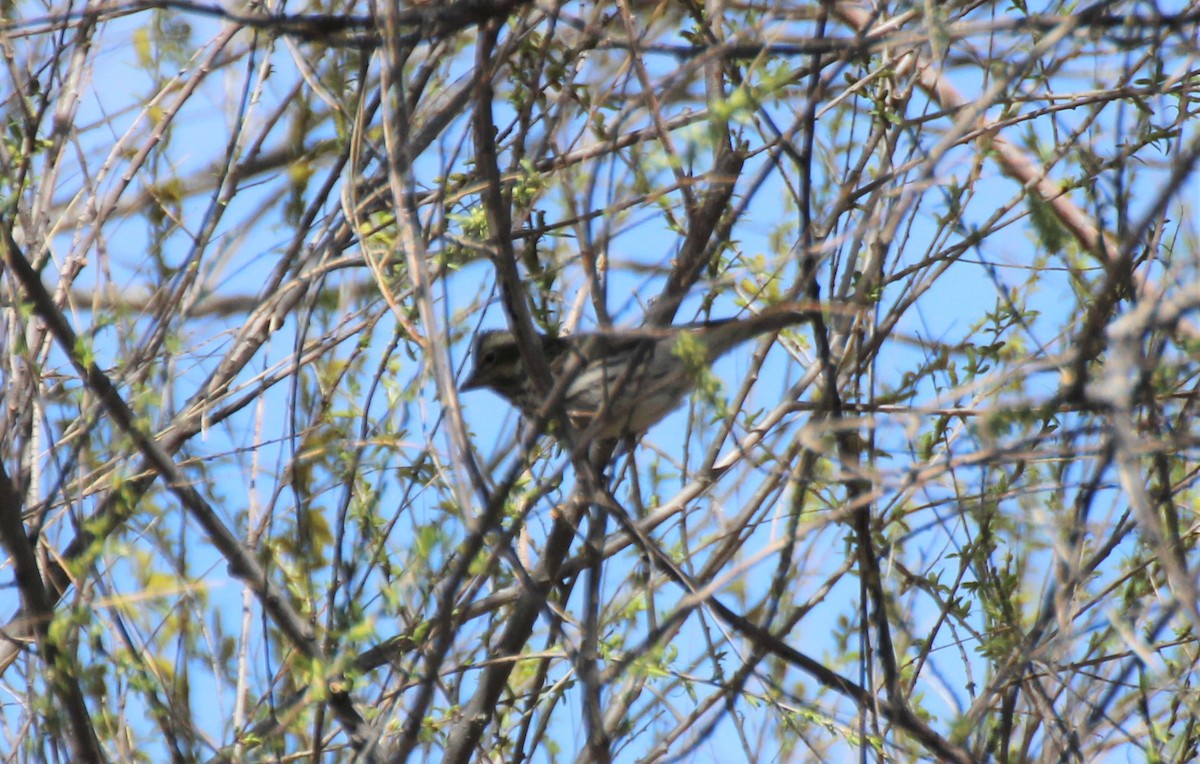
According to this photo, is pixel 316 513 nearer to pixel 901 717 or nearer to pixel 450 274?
pixel 450 274

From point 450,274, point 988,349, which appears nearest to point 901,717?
point 988,349

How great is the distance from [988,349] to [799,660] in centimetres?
145

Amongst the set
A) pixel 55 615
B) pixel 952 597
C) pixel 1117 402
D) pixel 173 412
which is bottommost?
pixel 1117 402

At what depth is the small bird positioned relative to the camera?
3.06 meters

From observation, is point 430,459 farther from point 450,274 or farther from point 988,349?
point 988,349

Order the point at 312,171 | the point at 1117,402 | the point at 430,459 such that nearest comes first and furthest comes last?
the point at 1117,402
the point at 430,459
the point at 312,171

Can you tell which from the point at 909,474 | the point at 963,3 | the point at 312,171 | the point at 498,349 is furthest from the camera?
the point at 498,349

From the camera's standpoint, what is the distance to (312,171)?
17.4ft

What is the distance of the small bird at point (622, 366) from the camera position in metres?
3.06

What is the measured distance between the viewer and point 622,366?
569cm

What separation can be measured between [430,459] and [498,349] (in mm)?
2068

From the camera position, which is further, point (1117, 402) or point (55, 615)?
point (55, 615)

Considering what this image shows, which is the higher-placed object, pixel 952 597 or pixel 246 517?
pixel 246 517

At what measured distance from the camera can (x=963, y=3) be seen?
4422 mm
